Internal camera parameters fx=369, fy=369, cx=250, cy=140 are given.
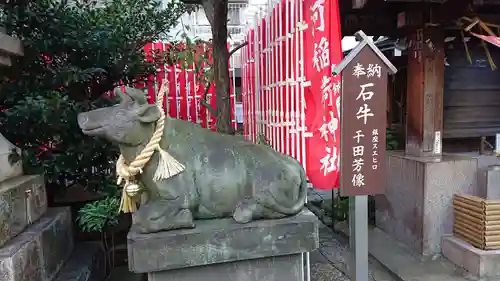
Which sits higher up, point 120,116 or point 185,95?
point 185,95

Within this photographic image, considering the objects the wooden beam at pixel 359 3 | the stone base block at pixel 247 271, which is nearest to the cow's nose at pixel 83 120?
the stone base block at pixel 247 271

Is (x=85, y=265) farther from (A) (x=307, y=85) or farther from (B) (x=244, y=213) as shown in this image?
(A) (x=307, y=85)

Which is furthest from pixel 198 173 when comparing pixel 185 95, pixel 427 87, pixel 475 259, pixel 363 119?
pixel 185 95

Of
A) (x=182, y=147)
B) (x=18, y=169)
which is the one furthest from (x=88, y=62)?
(x=182, y=147)

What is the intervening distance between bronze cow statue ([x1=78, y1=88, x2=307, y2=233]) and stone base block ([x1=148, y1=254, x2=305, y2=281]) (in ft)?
0.98

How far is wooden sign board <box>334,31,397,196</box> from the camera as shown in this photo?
2402mm

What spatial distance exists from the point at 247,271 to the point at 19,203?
6.45 ft

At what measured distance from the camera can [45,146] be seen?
4.01 m

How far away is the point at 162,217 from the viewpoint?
2.35 meters

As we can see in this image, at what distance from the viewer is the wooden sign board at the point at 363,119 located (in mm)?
2402

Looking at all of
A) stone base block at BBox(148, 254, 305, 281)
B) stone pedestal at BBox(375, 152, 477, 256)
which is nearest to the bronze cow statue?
stone base block at BBox(148, 254, 305, 281)

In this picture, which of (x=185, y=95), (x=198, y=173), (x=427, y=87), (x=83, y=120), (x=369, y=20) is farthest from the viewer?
(x=185, y=95)

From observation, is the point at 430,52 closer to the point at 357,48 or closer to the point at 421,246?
the point at 421,246

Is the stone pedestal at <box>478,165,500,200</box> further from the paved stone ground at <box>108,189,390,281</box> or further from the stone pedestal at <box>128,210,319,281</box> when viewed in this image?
the stone pedestal at <box>128,210,319,281</box>
